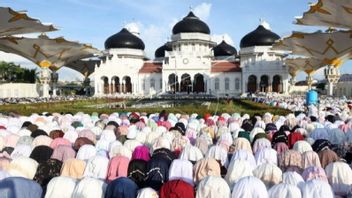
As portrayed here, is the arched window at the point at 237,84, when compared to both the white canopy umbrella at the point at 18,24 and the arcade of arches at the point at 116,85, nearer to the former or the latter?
the arcade of arches at the point at 116,85

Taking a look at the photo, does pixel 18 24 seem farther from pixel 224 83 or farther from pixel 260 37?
pixel 260 37

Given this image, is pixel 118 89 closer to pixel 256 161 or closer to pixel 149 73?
pixel 149 73

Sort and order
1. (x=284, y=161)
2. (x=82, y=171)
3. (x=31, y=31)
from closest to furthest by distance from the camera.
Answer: (x=82, y=171) → (x=284, y=161) → (x=31, y=31)

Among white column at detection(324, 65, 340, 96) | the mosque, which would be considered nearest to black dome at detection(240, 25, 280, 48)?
the mosque

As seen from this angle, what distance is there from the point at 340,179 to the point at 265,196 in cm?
193

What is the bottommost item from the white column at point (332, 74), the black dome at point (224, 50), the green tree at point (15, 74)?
the white column at point (332, 74)

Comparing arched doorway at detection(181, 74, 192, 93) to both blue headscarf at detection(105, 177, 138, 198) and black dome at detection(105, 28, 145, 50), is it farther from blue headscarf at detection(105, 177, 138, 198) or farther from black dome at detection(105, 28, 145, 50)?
blue headscarf at detection(105, 177, 138, 198)

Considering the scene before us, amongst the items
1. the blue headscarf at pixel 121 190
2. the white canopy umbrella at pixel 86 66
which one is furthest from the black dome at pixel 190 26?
the blue headscarf at pixel 121 190

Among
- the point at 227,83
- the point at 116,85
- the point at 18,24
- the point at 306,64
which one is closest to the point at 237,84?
the point at 227,83

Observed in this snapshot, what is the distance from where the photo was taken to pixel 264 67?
44.8 m

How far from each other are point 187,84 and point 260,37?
11.2 meters

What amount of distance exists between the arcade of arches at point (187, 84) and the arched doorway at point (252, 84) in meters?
5.81

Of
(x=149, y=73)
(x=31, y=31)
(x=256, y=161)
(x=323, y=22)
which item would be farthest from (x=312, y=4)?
(x=149, y=73)

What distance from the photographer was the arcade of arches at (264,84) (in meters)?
45.7
